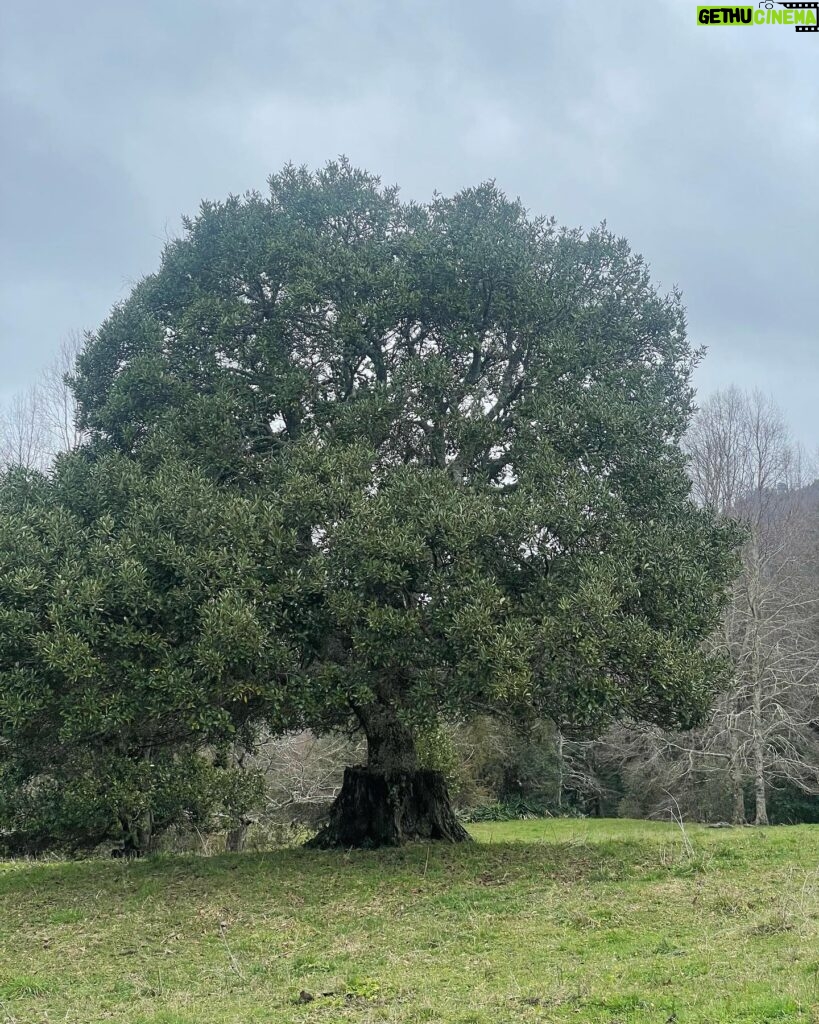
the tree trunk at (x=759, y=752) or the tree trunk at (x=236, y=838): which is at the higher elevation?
the tree trunk at (x=759, y=752)

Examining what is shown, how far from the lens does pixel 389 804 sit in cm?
1289

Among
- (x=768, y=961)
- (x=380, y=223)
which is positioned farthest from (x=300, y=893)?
(x=380, y=223)

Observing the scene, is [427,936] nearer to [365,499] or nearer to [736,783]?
[365,499]

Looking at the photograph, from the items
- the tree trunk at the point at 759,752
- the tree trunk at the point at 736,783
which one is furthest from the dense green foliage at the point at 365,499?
the tree trunk at the point at 736,783

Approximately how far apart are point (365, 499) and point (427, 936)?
16.0ft

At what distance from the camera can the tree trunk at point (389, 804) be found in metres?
12.8

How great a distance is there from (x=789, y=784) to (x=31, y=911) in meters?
22.4

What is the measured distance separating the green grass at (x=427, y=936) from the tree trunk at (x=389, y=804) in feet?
1.82

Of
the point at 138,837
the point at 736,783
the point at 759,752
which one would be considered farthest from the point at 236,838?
the point at 736,783

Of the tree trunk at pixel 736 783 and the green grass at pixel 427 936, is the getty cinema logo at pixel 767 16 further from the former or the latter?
the tree trunk at pixel 736 783

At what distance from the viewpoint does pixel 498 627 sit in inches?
386

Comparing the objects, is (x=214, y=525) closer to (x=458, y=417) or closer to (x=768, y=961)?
(x=458, y=417)

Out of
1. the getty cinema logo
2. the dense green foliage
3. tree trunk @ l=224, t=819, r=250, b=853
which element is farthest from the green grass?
the getty cinema logo

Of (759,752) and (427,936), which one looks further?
(759,752)
